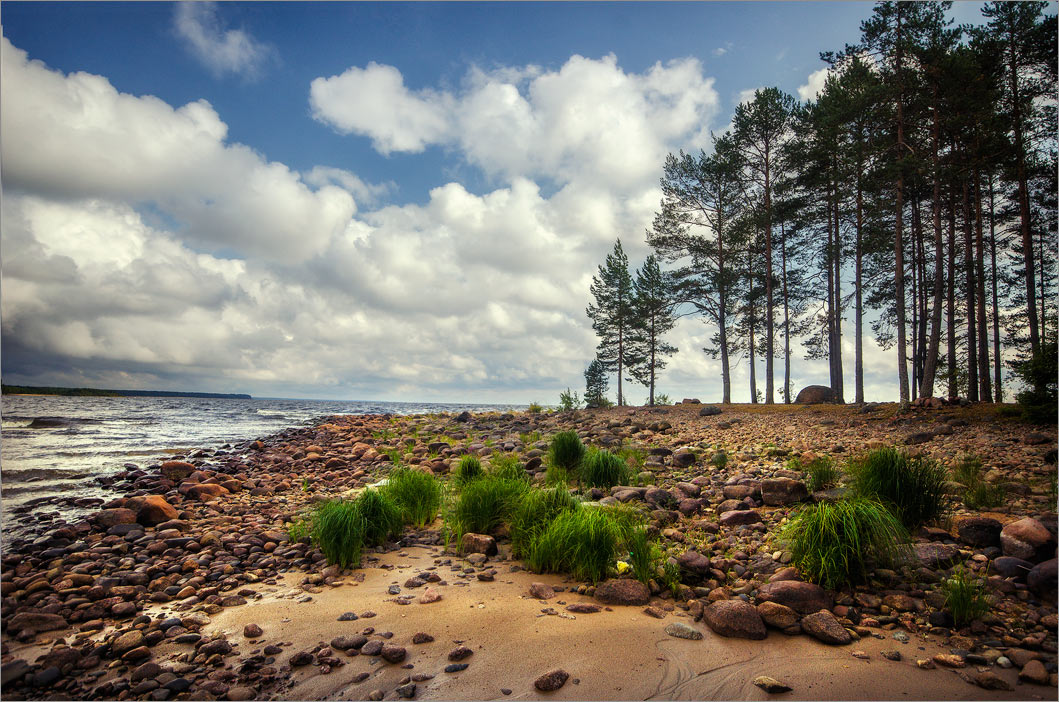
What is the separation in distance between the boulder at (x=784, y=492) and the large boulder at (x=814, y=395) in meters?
20.1

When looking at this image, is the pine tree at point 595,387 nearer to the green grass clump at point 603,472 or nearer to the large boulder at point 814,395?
the large boulder at point 814,395

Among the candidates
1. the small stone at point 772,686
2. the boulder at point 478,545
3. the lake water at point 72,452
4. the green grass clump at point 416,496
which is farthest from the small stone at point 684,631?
the lake water at point 72,452

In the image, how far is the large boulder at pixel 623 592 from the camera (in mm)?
4242

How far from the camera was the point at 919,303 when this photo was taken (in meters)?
20.7

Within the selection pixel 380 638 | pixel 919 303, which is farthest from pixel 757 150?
pixel 380 638

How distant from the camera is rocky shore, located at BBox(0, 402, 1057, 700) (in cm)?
311

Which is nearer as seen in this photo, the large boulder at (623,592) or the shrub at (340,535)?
the large boulder at (623,592)

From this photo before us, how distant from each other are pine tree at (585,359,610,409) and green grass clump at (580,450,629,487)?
810 inches

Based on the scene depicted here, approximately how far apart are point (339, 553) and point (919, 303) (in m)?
24.7

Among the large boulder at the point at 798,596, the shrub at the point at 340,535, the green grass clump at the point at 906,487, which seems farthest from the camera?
the shrub at the point at 340,535

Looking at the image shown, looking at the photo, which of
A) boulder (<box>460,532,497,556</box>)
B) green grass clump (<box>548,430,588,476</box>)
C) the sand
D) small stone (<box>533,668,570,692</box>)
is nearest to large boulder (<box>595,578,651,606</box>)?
the sand

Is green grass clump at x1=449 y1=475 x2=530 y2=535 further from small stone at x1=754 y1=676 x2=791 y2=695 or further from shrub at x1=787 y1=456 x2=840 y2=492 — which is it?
shrub at x1=787 y1=456 x2=840 y2=492

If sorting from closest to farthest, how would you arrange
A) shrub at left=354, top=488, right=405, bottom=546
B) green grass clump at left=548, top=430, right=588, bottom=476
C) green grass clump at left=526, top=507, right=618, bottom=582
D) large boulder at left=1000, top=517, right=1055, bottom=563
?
large boulder at left=1000, top=517, right=1055, bottom=563 → green grass clump at left=526, top=507, right=618, bottom=582 → shrub at left=354, top=488, right=405, bottom=546 → green grass clump at left=548, top=430, right=588, bottom=476

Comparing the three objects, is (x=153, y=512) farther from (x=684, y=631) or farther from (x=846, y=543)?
(x=846, y=543)
